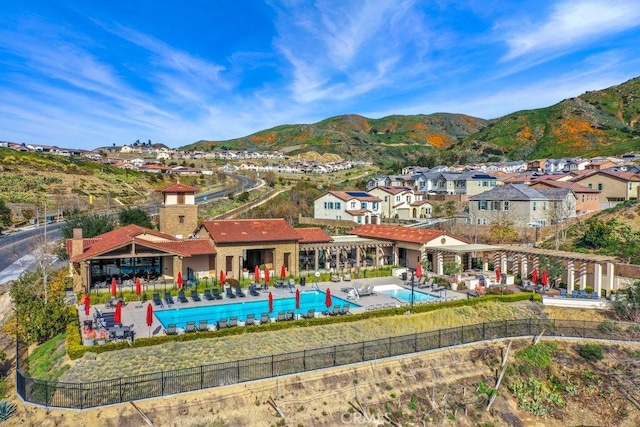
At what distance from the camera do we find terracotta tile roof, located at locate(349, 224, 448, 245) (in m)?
40.4

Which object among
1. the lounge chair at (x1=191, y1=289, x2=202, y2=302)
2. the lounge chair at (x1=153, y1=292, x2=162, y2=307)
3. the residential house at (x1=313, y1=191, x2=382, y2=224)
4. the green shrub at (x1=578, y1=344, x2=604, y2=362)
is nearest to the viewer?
the green shrub at (x1=578, y1=344, x2=604, y2=362)

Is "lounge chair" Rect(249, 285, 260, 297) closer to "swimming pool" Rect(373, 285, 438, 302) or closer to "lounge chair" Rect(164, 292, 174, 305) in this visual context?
"lounge chair" Rect(164, 292, 174, 305)

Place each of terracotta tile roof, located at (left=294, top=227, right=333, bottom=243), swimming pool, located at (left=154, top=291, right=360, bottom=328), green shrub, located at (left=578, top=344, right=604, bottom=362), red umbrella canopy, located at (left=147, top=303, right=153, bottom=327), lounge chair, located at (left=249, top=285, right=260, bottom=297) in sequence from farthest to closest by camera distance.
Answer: terracotta tile roof, located at (left=294, top=227, right=333, bottom=243)
lounge chair, located at (left=249, top=285, right=260, bottom=297)
swimming pool, located at (left=154, top=291, right=360, bottom=328)
green shrub, located at (left=578, top=344, right=604, bottom=362)
red umbrella canopy, located at (left=147, top=303, right=153, bottom=327)

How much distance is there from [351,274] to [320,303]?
7.77m

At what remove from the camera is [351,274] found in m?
38.4

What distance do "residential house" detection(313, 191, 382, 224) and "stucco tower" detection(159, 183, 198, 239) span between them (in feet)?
96.6

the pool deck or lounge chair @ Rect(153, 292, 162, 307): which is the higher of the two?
lounge chair @ Rect(153, 292, 162, 307)

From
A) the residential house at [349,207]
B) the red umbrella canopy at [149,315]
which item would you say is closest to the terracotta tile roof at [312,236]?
the red umbrella canopy at [149,315]

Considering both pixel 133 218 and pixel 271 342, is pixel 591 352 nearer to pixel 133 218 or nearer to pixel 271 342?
pixel 271 342

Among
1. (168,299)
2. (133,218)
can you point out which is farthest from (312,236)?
(133,218)

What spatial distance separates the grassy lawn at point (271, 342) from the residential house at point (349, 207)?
36819 millimetres

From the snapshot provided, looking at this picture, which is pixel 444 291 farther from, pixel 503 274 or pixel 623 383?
pixel 623 383

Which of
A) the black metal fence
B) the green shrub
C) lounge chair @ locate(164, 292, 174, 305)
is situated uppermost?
lounge chair @ locate(164, 292, 174, 305)

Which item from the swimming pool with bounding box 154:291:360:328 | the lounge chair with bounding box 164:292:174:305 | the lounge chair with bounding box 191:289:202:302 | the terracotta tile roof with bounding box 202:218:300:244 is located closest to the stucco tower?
the terracotta tile roof with bounding box 202:218:300:244
